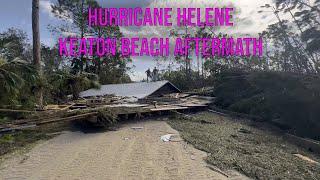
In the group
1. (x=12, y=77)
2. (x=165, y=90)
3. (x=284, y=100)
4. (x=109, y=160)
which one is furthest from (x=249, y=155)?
(x=165, y=90)

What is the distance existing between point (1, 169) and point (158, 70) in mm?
42442

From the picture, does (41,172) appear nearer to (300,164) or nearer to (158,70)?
(300,164)

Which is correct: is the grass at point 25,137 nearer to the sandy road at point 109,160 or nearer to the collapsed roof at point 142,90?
the sandy road at point 109,160

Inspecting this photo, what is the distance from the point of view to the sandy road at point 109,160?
639 centimetres

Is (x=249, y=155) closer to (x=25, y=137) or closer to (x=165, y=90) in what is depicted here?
(x=25, y=137)

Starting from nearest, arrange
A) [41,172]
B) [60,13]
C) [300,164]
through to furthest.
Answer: [41,172]
[300,164]
[60,13]

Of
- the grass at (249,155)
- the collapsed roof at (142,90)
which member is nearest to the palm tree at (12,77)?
the grass at (249,155)

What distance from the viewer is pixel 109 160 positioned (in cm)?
741

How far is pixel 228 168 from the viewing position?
6.62 m

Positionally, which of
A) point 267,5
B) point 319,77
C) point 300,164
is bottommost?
point 300,164

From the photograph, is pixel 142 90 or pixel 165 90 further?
pixel 165 90

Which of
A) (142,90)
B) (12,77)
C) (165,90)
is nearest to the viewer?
(12,77)

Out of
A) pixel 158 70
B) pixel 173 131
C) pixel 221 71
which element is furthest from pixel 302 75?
pixel 158 70

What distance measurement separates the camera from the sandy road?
6.39 meters
